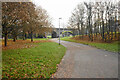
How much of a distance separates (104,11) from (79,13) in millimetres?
9653

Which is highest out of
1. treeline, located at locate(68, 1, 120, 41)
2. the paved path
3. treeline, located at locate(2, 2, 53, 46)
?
treeline, located at locate(68, 1, 120, 41)

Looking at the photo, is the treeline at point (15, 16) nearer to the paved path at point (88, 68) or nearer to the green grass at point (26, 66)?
the green grass at point (26, 66)

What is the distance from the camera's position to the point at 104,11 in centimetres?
2116

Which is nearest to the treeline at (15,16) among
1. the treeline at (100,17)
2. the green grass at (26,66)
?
the green grass at (26,66)

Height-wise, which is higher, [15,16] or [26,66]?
[15,16]

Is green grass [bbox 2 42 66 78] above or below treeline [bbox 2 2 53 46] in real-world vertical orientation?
below

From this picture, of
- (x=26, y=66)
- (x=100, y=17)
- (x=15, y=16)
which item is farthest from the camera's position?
(x=100, y=17)

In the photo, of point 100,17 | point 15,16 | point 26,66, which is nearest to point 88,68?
point 26,66

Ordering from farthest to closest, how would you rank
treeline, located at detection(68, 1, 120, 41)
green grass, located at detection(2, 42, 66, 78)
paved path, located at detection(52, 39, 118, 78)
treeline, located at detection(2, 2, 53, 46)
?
treeline, located at detection(68, 1, 120, 41) → treeline, located at detection(2, 2, 53, 46) → paved path, located at detection(52, 39, 118, 78) → green grass, located at detection(2, 42, 66, 78)

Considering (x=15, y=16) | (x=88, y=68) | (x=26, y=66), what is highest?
(x=15, y=16)

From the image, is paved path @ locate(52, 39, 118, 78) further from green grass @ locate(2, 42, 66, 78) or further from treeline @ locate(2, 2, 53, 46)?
treeline @ locate(2, 2, 53, 46)

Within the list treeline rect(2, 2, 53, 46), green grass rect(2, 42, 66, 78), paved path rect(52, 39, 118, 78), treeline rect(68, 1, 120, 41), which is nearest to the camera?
green grass rect(2, 42, 66, 78)

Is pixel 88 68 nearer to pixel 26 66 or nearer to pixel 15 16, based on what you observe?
pixel 26 66

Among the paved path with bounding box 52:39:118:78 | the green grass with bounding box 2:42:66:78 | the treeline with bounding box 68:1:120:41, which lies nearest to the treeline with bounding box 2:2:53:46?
the green grass with bounding box 2:42:66:78
